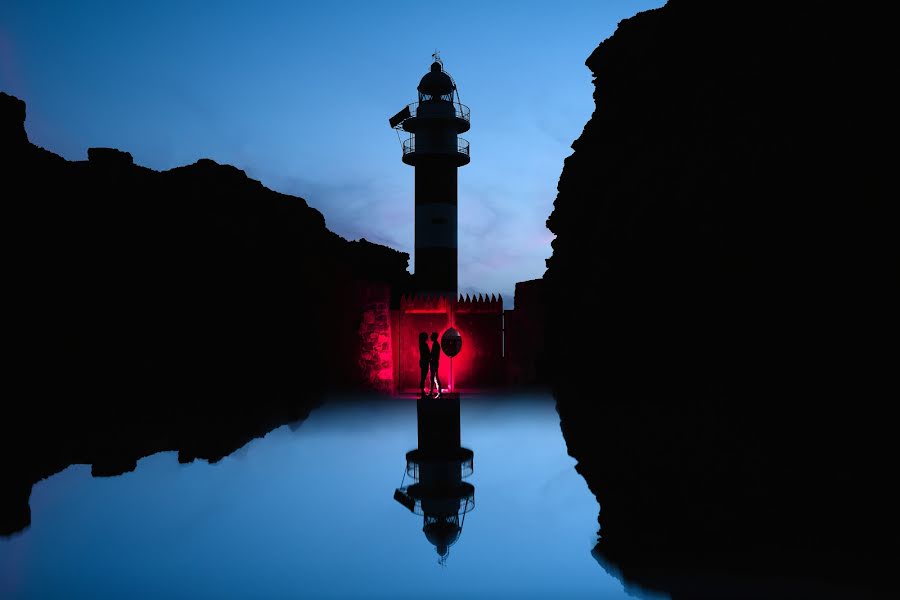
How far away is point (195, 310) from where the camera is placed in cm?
2205

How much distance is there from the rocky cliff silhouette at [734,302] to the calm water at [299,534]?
90cm

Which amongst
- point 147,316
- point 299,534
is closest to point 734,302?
point 299,534

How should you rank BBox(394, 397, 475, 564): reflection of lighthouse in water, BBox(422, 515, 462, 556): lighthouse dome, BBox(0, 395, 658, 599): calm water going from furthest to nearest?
BBox(394, 397, 475, 564): reflection of lighthouse in water, BBox(422, 515, 462, 556): lighthouse dome, BBox(0, 395, 658, 599): calm water

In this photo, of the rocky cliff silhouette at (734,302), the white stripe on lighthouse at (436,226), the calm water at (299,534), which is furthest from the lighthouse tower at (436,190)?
the calm water at (299,534)

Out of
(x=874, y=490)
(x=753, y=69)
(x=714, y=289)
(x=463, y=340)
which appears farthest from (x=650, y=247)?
(x=874, y=490)

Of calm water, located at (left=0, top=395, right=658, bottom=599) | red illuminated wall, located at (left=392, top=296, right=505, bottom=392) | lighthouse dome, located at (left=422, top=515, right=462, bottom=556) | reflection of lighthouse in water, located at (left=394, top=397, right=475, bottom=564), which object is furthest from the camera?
red illuminated wall, located at (left=392, top=296, right=505, bottom=392)

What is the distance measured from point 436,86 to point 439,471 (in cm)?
1708

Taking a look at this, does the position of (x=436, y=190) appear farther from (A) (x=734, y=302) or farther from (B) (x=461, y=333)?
(A) (x=734, y=302)

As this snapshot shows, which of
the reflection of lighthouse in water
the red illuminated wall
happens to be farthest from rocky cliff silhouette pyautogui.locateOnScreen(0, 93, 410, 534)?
the reflection of lighthouse in water

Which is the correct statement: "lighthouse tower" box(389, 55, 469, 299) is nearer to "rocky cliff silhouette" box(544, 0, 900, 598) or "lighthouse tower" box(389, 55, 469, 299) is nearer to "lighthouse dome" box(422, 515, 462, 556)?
"rocky cliff silhouette" box(544, 0, 900, 598)

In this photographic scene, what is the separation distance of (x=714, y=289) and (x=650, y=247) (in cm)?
393

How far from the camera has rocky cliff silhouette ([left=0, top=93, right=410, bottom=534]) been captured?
16.5m

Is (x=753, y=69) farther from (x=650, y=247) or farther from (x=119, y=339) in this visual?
(x=119, y=339)

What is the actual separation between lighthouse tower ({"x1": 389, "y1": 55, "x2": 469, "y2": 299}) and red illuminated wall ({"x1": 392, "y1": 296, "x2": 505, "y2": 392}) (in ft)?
6.10
